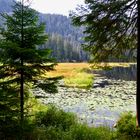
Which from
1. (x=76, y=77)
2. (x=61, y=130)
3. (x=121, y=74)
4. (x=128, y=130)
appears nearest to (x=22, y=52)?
(x=61, y=130)

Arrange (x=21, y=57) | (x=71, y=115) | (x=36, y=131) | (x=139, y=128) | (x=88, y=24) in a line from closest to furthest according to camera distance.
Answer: (x=36, y=131), (x=21, y=57), (x=139, y=128), (x=88, y=24), (x=71, y=115)

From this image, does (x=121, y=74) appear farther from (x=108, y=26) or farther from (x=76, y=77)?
(x=108, y=26)

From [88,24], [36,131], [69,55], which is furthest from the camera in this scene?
[69,55]

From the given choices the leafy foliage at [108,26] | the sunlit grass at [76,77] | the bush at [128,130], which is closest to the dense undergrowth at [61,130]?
the bush at [128,130]

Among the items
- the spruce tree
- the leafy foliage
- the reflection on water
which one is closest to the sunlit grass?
the reflection on water

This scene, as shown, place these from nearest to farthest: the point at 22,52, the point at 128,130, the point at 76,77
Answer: the point at 22,52 < the point at 128,130 < the point at 76,77

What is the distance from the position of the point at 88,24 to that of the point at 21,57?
3.94 meters

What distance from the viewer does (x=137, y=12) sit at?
48.6 ft

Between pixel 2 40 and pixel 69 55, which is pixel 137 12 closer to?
pixel 2 40

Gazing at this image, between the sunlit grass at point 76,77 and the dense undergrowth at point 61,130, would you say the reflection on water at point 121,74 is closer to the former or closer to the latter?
the sunlit grass at point 76,77

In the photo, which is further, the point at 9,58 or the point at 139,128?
the point at 139,128

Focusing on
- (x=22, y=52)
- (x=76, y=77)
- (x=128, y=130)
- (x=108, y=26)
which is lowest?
(x=76, y=77)

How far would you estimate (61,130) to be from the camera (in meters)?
14.9

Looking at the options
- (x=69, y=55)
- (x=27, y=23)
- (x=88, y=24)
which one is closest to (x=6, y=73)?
(x=27, y=23)
